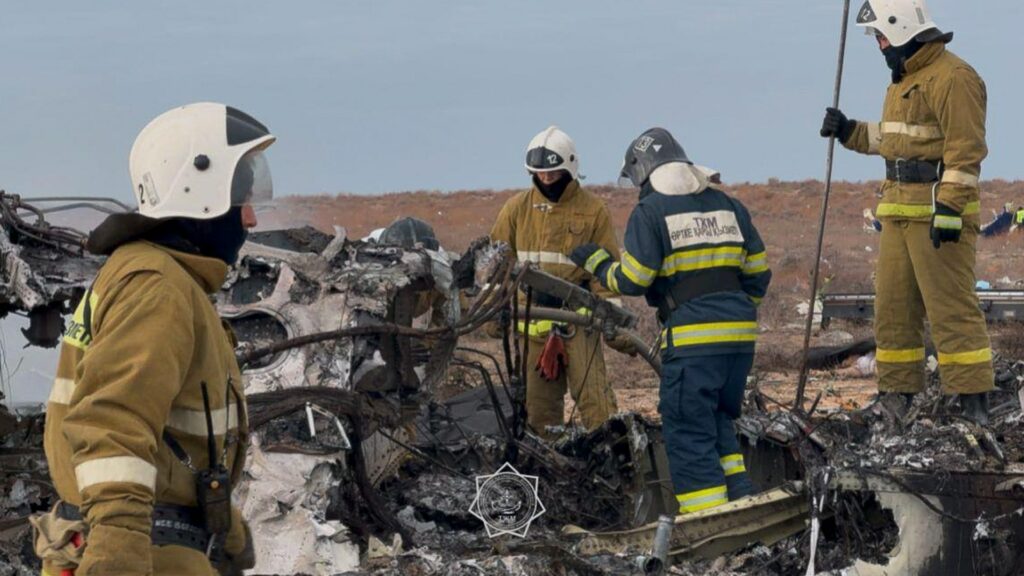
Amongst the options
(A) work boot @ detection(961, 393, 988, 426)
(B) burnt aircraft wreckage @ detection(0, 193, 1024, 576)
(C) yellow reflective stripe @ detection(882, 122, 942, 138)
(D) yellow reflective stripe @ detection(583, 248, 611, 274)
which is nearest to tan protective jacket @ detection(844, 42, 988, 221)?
(C) yellow reflective stripe @ detection(882, 122, 942, 138)

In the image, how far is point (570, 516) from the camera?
7371 millimetres

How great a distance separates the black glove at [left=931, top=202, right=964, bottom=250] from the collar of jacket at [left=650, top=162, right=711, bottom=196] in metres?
1.23

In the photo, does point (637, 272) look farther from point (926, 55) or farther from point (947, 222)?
point (926, 55)

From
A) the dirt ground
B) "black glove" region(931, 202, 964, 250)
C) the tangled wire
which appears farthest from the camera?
the dirt ground

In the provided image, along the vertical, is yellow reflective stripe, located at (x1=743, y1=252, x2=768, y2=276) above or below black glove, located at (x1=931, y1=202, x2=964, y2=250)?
below

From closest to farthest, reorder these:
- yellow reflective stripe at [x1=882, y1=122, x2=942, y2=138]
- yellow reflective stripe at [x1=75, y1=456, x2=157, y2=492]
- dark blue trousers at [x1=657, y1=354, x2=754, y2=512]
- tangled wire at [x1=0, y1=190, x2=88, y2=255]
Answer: yellow reflective stripe at [x1=75, y1=456, x2=157, y2=492] < tangled wire at [x1=0, y1=190, x2=88, y2=255] < dark blue trousers at [x1=657, y1=354, x2=754, y2=512] < yellow reflective stripe at [x1=882, y1=122, x2=942, y2=138]

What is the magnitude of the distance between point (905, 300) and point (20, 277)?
4.41 meters

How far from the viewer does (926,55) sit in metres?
7.80

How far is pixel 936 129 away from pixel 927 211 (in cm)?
43

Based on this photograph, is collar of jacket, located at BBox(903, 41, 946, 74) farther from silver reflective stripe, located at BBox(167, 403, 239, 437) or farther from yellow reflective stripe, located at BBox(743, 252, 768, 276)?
silver reflective stripe, located at BBox(167, 403, 239, 437)

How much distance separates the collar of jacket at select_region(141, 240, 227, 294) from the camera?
337 cm

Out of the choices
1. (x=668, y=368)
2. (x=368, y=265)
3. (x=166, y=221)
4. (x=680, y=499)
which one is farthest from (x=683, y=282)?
(x=166, y=221)

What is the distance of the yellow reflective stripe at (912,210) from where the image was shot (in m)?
7.63

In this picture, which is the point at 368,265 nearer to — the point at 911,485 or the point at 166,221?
the point at 911,485
